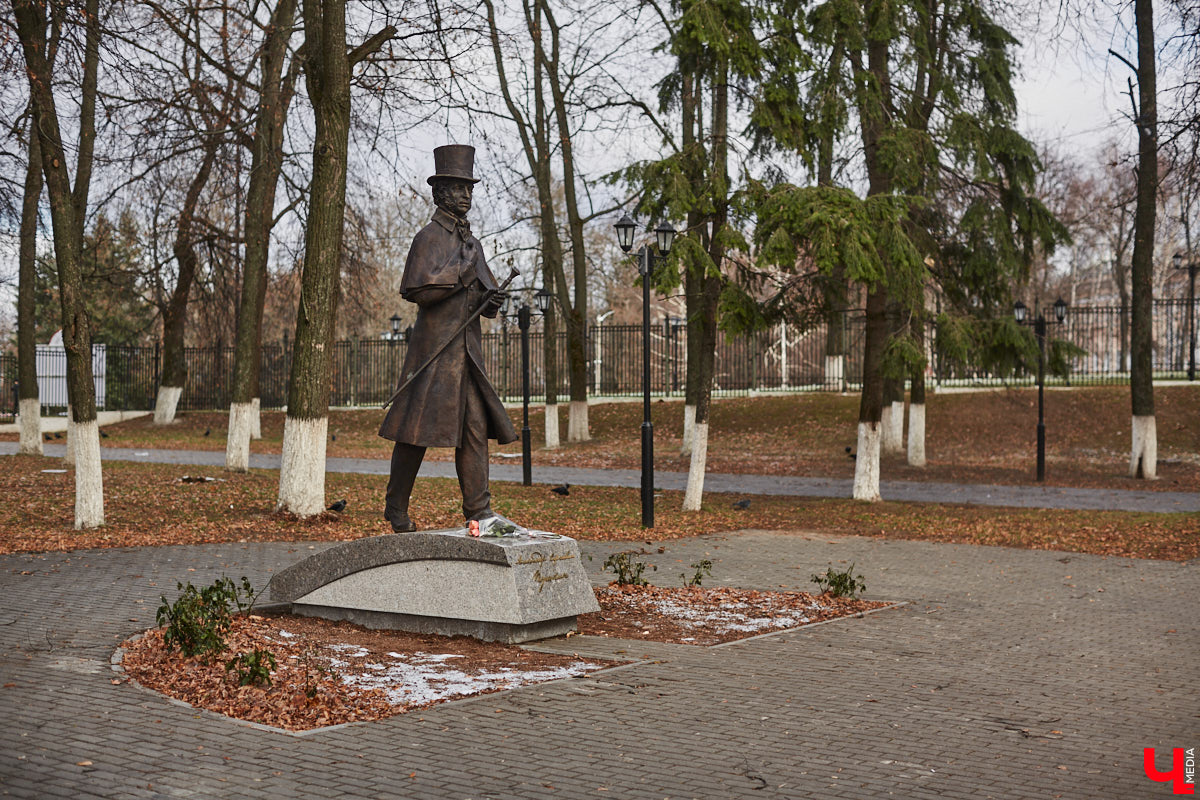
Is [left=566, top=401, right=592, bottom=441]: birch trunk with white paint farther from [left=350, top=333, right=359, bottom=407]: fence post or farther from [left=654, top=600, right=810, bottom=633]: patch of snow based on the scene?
[left=654, top=600, right=810, bottom=633]: patch of snow

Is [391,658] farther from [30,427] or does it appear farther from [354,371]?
[354,371]

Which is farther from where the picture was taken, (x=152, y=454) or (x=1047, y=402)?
(x=1047, y=402)

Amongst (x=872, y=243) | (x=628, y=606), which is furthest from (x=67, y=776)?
(x=872, y=243)

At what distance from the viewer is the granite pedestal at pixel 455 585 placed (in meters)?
7.95

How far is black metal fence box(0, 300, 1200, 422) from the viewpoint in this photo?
125 feet

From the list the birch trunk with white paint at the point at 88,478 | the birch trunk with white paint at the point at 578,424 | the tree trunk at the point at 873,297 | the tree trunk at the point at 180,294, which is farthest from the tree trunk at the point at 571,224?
the birch trunk with white paint at the point at 88,478

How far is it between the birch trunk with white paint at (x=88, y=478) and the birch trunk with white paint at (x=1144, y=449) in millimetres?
17976

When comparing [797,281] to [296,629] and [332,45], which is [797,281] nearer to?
[332,45]

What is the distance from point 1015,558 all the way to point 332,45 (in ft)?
33.6

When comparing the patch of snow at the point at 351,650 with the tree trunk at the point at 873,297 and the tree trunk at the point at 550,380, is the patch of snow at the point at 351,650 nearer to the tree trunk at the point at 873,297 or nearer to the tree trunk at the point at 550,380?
the tree trunk at the point at 873,297

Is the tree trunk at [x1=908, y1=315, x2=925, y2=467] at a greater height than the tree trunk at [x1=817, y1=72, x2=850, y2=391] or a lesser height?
lesser

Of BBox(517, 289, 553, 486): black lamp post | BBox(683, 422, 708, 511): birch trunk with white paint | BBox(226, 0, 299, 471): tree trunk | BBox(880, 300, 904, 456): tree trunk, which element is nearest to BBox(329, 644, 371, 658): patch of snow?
BBox(683, 422, 708, 511): birch trunk with white paint

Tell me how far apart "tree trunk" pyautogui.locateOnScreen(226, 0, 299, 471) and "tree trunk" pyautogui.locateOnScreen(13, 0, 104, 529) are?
5.16 meters

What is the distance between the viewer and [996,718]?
6.14 m
